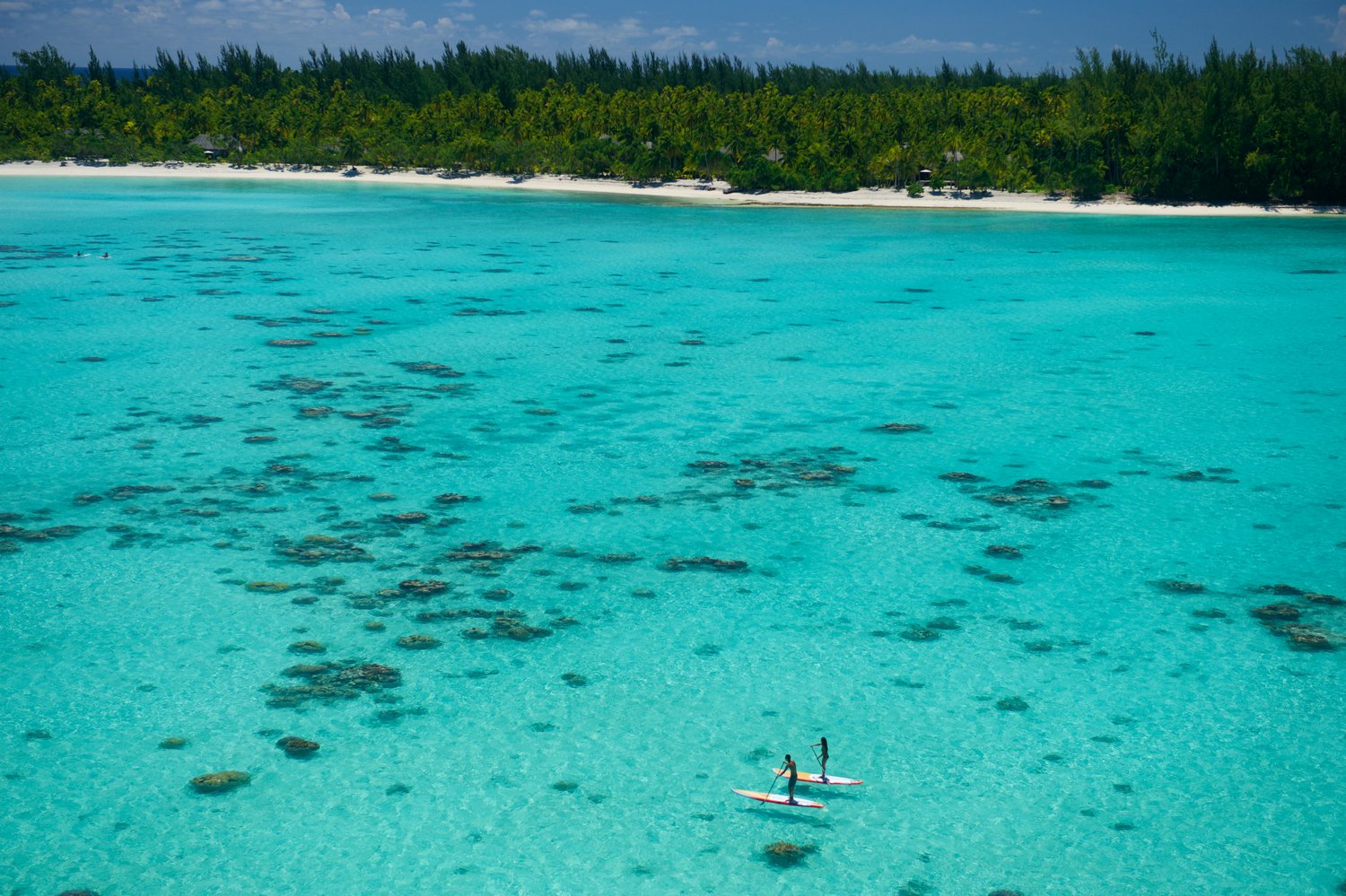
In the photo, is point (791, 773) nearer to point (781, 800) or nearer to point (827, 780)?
point (781, 800)

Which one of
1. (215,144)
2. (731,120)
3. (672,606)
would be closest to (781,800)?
(672,606)

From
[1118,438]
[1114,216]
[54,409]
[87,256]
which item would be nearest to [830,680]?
[1118,438]

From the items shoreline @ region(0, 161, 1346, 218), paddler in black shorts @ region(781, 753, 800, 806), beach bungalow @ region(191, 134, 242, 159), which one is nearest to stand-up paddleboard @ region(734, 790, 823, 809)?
paddler in black shorts @ region(781, 753, 800, 806)

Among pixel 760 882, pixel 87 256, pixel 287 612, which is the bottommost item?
pixel 760 882

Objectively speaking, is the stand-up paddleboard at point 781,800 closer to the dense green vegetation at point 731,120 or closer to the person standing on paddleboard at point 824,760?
the person standing on paddleboard at point 824,760

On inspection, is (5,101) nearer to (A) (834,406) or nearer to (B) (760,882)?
(A) (834,406)

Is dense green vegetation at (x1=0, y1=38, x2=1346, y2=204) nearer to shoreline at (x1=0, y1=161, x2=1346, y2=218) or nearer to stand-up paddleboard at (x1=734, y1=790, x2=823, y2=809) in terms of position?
shoreline at (x1=0, y1=161, x2=1346, y2=218)

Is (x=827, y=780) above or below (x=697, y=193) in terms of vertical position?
below
